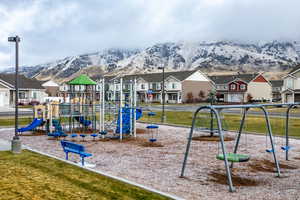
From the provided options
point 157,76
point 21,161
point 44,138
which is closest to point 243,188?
point 21,161

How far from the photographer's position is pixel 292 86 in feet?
201

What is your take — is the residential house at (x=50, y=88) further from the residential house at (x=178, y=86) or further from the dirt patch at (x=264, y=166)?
the dirt patch at (x=264, y=166)

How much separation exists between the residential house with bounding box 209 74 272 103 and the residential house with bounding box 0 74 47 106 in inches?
1769

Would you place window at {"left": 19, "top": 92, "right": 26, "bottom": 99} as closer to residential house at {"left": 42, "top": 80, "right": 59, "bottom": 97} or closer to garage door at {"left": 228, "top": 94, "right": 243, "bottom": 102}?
residential house at {"left": 42, "top": 80, "right": 59, "bottom": 97}

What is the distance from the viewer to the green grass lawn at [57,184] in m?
8.66

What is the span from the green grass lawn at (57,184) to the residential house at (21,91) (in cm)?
5018

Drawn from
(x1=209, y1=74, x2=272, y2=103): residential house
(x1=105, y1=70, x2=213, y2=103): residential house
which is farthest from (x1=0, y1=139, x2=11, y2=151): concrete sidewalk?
(x1=209, y1=74, x2=272, y2=103): residential house

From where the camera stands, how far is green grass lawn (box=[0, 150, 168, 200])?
28.4 ft

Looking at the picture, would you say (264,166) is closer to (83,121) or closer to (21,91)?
(83,121)

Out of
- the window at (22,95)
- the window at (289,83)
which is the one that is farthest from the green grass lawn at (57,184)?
the window at (289,83)

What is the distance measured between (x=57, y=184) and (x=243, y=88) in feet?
253

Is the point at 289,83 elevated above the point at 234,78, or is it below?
below

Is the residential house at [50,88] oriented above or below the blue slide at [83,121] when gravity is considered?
above

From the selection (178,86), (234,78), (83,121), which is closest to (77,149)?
(83,121)
